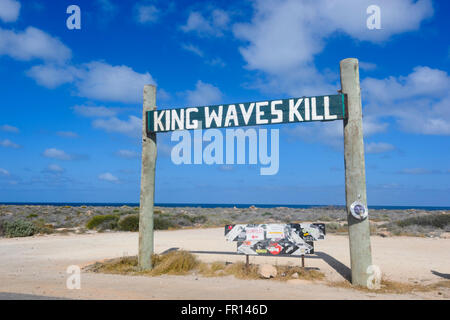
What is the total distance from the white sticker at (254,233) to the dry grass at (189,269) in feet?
2.14

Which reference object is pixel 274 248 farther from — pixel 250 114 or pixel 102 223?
pixel 102 223

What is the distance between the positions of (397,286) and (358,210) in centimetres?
164

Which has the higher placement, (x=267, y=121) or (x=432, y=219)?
(x=267, y=121)

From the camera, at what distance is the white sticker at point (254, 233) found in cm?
860

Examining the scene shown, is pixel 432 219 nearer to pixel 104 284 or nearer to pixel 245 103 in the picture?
pixel 245 103

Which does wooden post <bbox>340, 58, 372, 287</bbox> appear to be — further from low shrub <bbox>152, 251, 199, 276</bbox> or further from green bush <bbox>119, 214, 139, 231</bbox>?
green bush <bbox>119, 214, 139, 231</bbox>

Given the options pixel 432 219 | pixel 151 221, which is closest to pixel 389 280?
pixel 151 221

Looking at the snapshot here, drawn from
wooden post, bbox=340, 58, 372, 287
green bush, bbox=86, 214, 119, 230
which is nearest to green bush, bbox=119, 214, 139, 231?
green bush, bbox=86, 214, 119, 230

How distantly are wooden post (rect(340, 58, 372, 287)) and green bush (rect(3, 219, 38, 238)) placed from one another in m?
17.4

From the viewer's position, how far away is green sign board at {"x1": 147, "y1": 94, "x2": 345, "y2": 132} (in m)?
7.34

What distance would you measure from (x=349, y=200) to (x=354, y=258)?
3.77 feet

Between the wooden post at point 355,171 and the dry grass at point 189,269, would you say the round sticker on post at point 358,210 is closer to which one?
the wooden post at point 355,171

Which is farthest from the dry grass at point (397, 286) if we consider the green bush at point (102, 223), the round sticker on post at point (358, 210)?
the green bush at point (102, 223)
